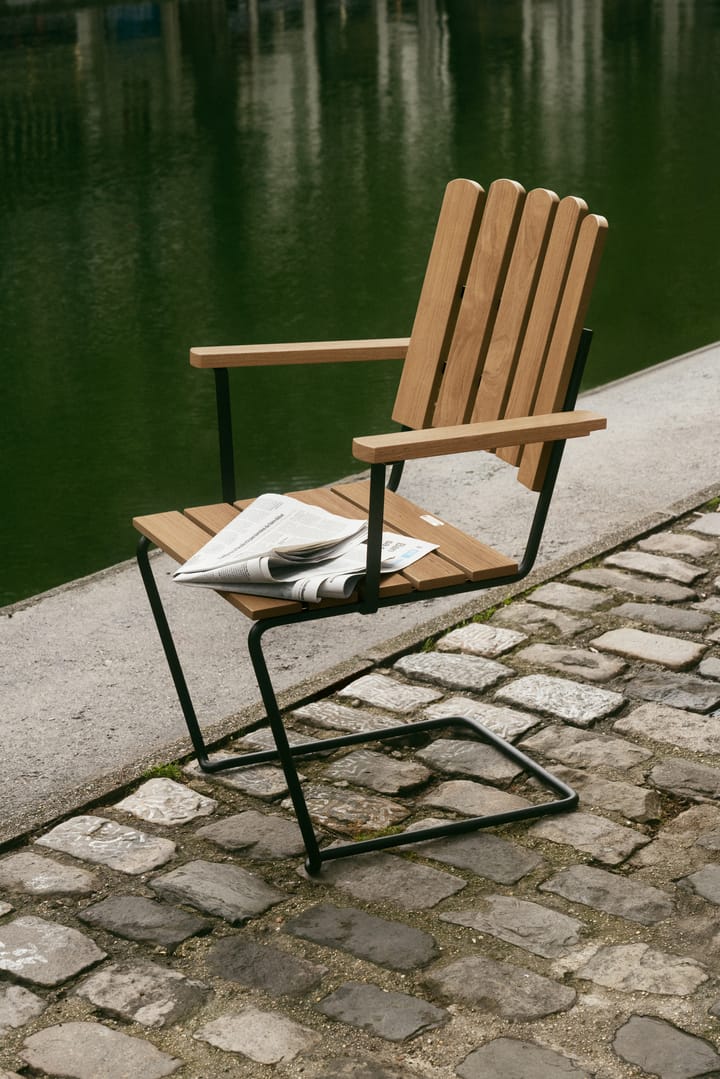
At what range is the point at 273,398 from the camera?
693cm

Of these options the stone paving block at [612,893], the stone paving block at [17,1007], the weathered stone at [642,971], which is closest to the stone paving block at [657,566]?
the stone paving block at [612,893]

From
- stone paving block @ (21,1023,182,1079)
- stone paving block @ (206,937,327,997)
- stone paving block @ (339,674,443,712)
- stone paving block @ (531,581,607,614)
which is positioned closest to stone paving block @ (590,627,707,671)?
stone paving block @ (531,581,607,614)

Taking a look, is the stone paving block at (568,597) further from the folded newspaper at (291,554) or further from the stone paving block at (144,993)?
the stone paving block at (144,993)

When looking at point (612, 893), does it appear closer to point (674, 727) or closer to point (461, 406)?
point (674, 727)

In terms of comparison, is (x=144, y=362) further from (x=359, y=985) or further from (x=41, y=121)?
(x=41, y=121)

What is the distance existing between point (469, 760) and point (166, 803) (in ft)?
2.22

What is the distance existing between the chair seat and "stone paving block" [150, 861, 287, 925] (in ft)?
1.70

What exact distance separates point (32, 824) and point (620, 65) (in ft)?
79.0

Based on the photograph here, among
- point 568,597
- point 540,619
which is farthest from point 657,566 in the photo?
point 540,619

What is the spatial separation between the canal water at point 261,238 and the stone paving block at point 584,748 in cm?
206

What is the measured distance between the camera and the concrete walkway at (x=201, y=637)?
11.3 feet

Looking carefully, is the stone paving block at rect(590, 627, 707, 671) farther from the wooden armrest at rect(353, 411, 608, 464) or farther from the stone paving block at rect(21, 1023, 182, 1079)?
the stone paving block at rect(21, 1023, 182, 1079)

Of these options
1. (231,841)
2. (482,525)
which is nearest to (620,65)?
(482,525)

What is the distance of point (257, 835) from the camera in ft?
10.1
